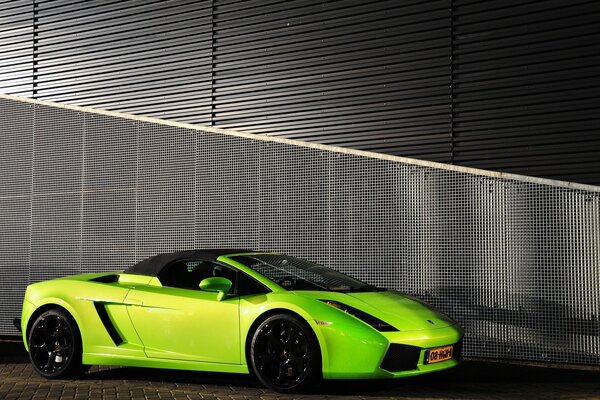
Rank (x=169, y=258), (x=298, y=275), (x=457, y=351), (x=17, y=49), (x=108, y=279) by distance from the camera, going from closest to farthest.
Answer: (x=457, y=351) < (x=298, y=275) < (x=169, y=258) < (x=108, y=279) < (x=17, y=49)

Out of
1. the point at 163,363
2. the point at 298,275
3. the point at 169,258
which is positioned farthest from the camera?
the point at 169,258

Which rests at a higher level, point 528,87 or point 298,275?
point 528,87

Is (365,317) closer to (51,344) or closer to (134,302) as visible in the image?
(134,302)

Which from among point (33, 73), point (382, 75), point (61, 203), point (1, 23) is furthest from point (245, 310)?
point (1, 23)

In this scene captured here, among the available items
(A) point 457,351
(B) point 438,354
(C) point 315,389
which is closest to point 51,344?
(C) point 315,389

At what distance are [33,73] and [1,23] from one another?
126 centimetres

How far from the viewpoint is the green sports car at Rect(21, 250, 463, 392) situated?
651cm

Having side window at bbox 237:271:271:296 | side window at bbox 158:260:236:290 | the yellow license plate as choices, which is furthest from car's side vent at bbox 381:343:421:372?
side window at bbox 158:260:236:290

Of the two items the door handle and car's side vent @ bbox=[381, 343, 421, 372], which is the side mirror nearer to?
the door handle

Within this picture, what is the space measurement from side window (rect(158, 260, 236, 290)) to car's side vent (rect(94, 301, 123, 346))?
2.00 feet

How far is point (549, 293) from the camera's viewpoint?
9266 millimetres

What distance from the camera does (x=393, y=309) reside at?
6902mm

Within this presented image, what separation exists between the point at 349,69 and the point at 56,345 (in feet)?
17.6

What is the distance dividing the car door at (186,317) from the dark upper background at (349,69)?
159 inches
